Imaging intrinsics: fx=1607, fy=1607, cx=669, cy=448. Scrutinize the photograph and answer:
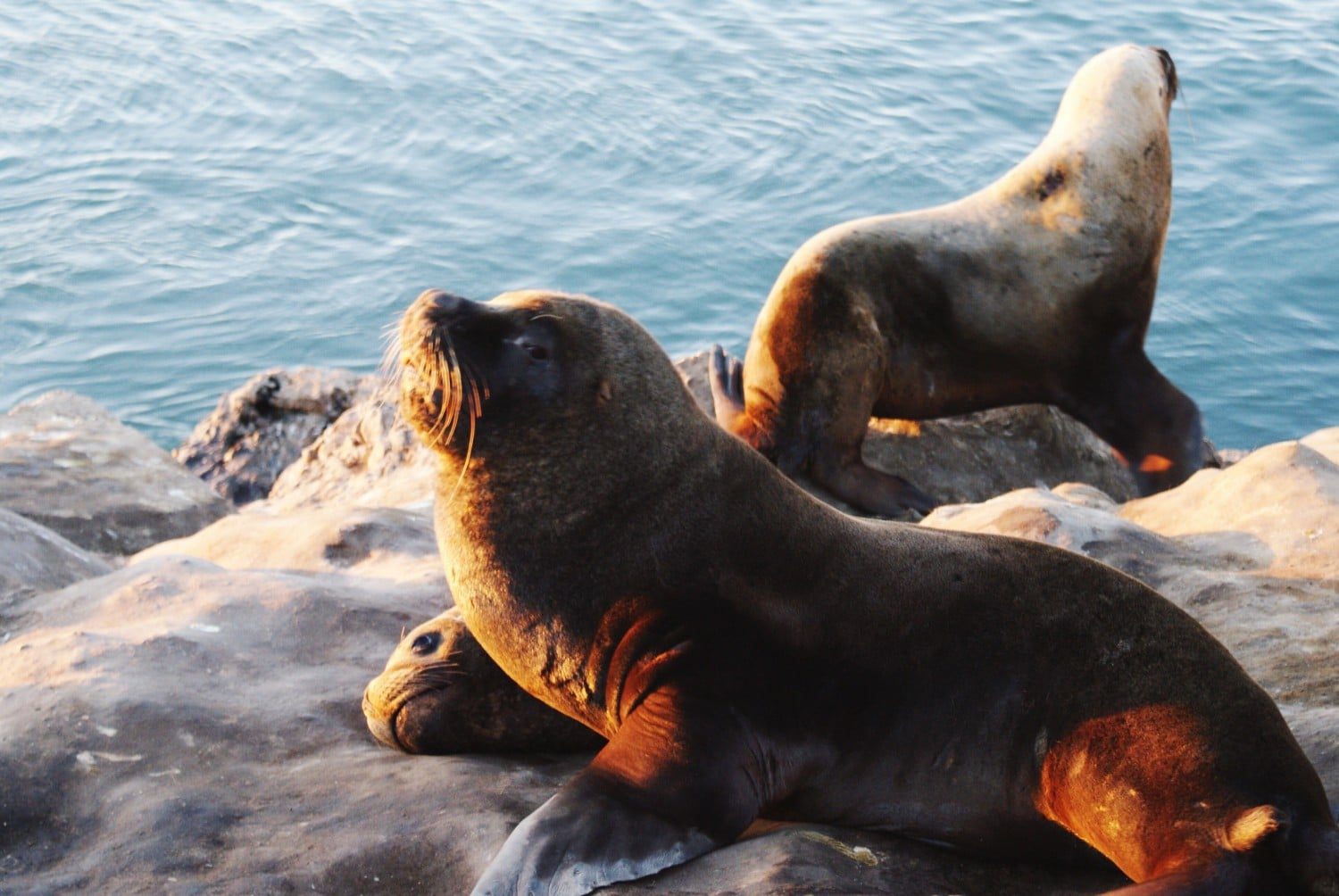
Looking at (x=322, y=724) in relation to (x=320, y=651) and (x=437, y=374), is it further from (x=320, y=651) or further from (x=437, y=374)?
(x=437, y=374)

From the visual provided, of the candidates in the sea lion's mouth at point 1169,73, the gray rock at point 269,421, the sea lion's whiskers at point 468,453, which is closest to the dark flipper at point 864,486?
the sea lion's mouth at point 1169,73

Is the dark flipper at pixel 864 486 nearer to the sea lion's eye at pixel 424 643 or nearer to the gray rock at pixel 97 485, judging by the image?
the gray rock at pixel 97 485

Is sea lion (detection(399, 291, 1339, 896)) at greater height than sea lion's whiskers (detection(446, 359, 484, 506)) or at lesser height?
lesser

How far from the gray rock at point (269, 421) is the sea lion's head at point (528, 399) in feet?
17.9

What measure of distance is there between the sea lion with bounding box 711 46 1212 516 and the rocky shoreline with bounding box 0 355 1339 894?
382 millimetres

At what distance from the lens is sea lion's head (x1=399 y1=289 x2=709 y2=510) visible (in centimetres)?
407

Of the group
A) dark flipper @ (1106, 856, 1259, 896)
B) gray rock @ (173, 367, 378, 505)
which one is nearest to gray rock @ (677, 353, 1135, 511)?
gray rock @ (173, 367, 378, 505)

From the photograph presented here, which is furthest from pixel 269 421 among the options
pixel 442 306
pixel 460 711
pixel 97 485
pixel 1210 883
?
pixel 1210 883

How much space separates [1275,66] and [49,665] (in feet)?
53.2

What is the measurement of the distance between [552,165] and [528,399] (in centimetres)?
1092

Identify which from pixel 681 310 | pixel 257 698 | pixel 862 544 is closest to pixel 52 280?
pixel 681 310

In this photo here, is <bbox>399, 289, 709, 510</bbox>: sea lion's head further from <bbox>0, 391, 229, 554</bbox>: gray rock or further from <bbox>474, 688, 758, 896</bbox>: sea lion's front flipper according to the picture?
<bbox>0, 391, 229, 554</bbox>: gray rock

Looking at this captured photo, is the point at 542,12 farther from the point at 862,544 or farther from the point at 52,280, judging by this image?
the point at 862,544

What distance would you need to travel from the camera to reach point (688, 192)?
558 inches
